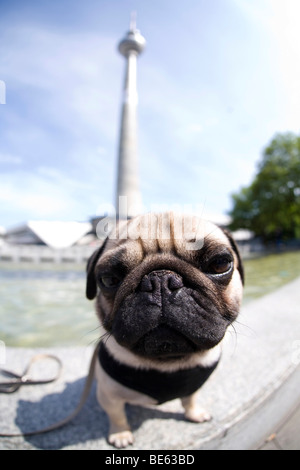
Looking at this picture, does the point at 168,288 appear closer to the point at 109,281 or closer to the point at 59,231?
the point at 109,281

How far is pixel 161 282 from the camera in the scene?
1.00 meters

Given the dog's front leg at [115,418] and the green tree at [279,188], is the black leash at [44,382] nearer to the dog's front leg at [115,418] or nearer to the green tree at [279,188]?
the dog's front leg at [115,418]

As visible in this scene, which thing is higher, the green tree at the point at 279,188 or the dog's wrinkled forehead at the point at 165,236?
the green tree at the point at 279,188

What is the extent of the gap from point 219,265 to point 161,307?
384 millimetres

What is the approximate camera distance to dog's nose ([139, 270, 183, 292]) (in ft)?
3.26

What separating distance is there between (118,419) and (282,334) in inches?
84.4

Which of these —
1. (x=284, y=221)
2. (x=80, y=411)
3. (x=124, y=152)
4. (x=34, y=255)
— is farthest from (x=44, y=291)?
(x=284, y=221)

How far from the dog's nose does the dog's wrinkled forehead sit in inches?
6.2

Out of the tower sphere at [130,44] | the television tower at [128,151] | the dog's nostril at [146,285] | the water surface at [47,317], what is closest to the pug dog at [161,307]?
the dog's nostril at [146,285]

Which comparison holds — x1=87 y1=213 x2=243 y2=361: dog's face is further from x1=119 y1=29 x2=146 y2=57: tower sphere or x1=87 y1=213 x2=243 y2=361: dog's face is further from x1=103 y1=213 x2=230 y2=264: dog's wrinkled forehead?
x1=119 y1=29 x2=146 y2=57: tower sphere

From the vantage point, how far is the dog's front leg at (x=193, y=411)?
149cm

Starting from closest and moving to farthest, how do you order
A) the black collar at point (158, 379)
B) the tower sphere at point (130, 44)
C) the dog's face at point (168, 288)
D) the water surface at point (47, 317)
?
1. the dog's face at point (168, 288)
2. the black collar at point (158, 379)
3. the water surface at point (47, 317)
4. the tower sphere at point (130, 44)

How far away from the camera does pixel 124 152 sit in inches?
993
